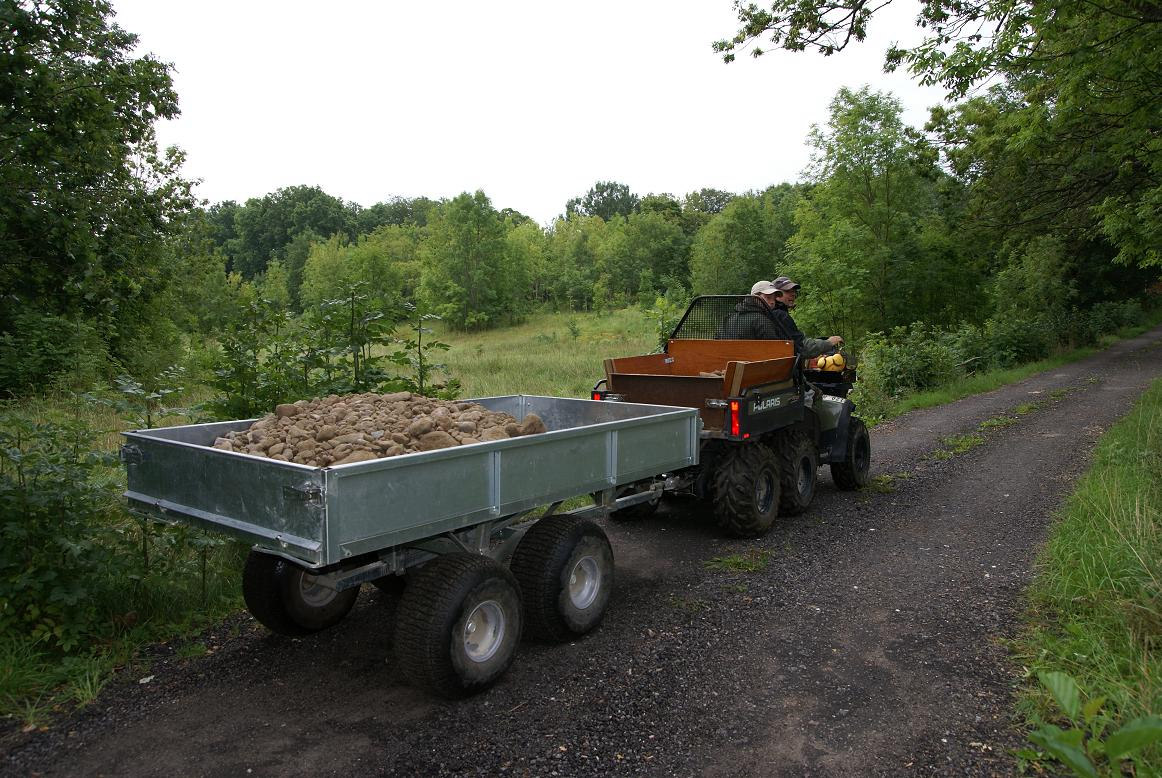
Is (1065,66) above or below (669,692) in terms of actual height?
above

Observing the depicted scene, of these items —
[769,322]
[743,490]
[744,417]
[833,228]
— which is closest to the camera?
[744,417]

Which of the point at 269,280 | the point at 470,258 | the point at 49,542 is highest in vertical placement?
the point at 470,258

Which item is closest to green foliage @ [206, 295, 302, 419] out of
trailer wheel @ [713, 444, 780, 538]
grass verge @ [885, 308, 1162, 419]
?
trailer wheel @ [713, 444, 780, 538]

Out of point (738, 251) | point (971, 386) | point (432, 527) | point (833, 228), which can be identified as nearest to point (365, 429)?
point (432, 527)

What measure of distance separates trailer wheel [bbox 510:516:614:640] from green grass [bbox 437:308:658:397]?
21.6 ft

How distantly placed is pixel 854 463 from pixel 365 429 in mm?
5535

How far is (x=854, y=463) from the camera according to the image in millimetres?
7805

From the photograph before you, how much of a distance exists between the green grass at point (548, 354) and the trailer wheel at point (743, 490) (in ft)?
17.2

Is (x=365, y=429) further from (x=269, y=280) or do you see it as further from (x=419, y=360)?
(x=269, y=280)

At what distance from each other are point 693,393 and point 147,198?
4.93 metres

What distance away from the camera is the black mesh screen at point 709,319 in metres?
7.14

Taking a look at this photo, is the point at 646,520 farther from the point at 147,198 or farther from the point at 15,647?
the point at 147,198

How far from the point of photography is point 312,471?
9.86 feet

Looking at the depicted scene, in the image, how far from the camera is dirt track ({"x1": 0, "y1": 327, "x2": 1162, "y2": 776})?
3.11 meters
